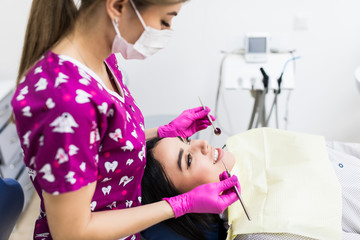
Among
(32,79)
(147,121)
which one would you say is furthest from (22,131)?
(147,121)

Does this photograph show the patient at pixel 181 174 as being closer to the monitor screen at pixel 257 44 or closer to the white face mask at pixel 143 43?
the white face mask at pixel 143 43

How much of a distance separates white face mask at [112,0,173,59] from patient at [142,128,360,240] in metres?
0.42

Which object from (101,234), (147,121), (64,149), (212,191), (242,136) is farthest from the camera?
(147,121)

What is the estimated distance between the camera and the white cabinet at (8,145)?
1.91m

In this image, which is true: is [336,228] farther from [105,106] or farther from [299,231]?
[105,106]

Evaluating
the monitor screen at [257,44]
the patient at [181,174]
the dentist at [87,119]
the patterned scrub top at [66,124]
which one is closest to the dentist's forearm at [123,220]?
the dentist at [87,119]

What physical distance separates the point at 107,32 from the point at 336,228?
887mm

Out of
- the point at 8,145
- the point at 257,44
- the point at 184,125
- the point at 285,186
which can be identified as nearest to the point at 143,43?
the point at 184,125

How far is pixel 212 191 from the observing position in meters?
1.01

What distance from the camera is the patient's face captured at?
1.20 metres

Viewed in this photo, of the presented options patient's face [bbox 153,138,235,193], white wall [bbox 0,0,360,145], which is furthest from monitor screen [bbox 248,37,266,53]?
patient's face [bbox 153,138,235,193]

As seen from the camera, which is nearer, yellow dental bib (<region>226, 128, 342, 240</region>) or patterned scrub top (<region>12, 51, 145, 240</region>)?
patterned scrub top (<region>12, 51, 145, 240</region>)

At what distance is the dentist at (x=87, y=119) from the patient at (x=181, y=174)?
7.1 inches

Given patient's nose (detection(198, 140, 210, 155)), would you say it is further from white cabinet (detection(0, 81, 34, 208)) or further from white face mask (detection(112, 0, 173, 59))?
white cabinet (detection(0, 81, 34, 208))
